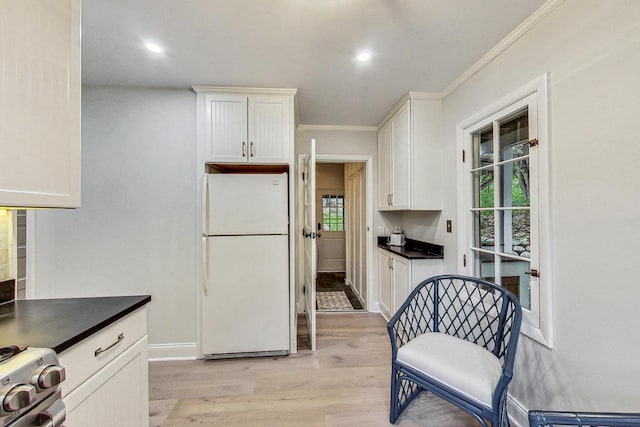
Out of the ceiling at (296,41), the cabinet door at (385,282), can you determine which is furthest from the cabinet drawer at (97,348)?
the cabinet door at (385,282)

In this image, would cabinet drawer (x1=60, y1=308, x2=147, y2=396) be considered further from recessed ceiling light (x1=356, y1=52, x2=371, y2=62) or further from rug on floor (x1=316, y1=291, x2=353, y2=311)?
rug on floor (x1=316, y1=291, x2=353, y2=311)

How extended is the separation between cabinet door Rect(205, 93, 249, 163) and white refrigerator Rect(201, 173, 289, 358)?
0.73 ft

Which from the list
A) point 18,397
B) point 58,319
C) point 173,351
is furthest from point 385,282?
point 18,397

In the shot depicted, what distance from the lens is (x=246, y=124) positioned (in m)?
2.27

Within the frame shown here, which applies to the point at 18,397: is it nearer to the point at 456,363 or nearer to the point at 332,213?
the point at 456,363

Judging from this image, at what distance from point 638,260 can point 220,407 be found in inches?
93.8

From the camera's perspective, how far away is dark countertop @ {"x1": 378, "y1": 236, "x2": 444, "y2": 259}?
96.0 inches

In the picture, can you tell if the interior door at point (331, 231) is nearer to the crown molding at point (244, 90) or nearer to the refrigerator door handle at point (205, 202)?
the crown molding at point (244, 90)

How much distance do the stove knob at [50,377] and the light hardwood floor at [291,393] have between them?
1204mm

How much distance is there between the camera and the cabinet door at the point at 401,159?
250 centimetres

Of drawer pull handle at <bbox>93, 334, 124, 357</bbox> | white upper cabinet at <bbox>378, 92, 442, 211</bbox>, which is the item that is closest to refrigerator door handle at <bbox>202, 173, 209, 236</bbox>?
drawer pull handle at <bbox>93, 334, 124, 357</bbox>

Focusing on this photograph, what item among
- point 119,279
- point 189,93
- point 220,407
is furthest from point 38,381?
point 189,93

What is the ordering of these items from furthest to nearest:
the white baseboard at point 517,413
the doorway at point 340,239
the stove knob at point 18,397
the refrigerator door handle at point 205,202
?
the doorway at point 340,239 → the refrigerator door handle at point 205,202 → the white baseboard at point 517,413 → the stove knob at point 18,397

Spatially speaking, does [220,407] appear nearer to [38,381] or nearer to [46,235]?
[38,381]
